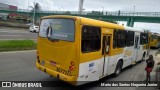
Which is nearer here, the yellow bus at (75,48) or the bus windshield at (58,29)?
the yellow bus at (75,48)

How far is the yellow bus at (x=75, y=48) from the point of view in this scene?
6.75 m

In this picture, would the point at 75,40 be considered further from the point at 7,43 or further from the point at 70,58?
the point at 7,43

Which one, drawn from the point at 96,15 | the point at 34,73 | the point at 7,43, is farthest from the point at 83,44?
the point at 96,15

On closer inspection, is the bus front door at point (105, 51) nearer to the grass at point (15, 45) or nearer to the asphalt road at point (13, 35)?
the grass at point (15, 45)

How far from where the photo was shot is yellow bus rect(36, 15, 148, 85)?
6746 mm

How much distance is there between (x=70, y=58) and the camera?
6.75 meters


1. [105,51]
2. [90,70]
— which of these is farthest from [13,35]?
[90,70]

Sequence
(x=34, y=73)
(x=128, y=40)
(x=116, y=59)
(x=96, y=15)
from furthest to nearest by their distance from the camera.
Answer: (x=96, y=15) → (x=128, y=40) → (x=116, y=59) → (x=34, y=73)

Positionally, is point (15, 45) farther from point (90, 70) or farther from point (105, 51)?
point (90, 70)

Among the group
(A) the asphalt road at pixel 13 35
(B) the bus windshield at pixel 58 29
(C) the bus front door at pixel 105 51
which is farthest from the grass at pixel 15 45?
(C) the bus front door at pixel 105 51

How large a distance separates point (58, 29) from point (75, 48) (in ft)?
3.85

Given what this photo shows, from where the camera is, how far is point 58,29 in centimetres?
735

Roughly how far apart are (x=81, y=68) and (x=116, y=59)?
3593 mm

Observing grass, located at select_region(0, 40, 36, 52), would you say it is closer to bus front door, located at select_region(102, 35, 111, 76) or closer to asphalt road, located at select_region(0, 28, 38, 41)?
asphalt road, located at select_region(0, 28, 38, 41)
